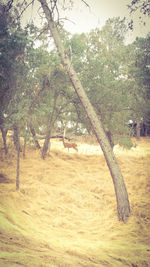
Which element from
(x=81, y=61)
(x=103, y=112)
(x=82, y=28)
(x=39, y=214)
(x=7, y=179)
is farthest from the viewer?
(x=103, y=112)

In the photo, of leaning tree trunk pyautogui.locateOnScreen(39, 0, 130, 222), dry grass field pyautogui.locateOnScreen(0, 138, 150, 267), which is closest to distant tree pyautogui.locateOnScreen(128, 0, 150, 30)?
leaning tree trunk pyautogui.locateOnScreen(39, 0, 130, 222)

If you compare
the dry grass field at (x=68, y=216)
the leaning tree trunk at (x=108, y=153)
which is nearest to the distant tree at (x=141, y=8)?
the leaning tree trunk at (x=108, y=153)

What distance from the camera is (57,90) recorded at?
9180 mm

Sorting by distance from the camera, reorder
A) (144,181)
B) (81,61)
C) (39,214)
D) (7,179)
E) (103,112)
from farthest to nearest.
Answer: (103,112) < (81,61) < (144,181) < (7,179) < (39,214)

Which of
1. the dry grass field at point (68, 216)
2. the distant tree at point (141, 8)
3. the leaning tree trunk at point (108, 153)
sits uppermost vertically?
the distant tree at point (141, 8)

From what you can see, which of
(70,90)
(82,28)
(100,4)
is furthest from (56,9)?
(70,90)

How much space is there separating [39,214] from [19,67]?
4.78 metres

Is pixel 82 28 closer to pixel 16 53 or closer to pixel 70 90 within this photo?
pixel 16 53

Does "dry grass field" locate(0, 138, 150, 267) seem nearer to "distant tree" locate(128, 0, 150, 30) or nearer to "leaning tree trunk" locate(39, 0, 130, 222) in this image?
"leaning tree trunk" locate(39, 0, 130, 222)

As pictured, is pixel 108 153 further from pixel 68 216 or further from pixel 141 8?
pixel 141 8

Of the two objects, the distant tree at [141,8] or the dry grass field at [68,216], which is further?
the distant tree at [141,8]

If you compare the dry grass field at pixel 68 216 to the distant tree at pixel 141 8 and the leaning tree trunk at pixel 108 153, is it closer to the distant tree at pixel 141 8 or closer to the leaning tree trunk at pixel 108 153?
the leaning tree trunk at pixel 108 153

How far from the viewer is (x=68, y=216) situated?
5156 mm

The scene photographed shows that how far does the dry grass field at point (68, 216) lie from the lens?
2611mm
